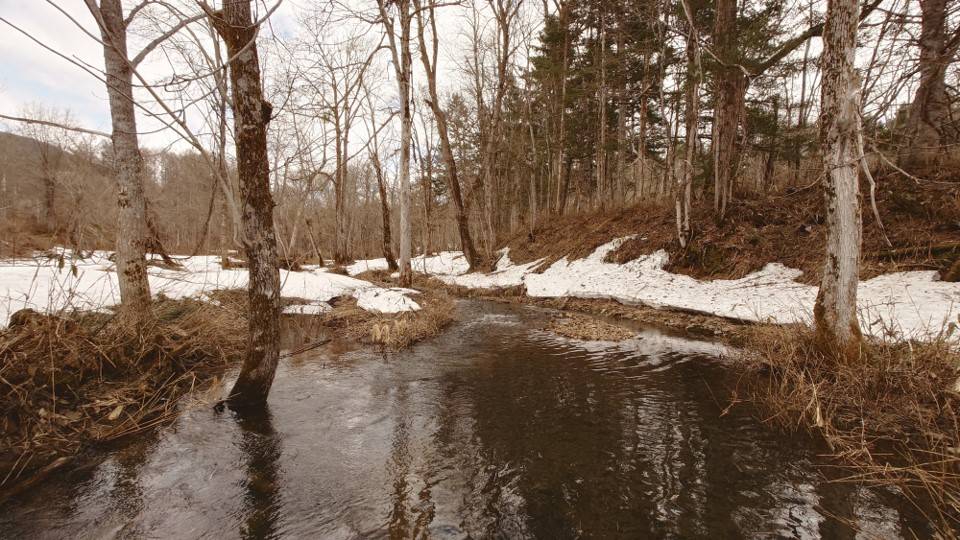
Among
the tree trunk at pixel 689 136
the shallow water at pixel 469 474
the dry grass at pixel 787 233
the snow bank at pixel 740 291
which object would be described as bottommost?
the shallow water at pixel 469 474

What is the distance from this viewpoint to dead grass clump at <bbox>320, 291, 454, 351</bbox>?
26.6ft

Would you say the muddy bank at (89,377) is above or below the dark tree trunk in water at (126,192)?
below

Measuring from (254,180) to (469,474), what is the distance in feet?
12.3

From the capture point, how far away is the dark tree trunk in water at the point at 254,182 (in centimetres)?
384

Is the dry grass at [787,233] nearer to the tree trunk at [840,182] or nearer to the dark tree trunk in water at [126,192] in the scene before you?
the tree trunk at [840,182]

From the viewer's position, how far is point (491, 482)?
3.50 meters

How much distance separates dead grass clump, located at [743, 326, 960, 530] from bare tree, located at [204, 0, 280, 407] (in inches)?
231

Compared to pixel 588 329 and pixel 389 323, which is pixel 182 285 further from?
pixel 588 329

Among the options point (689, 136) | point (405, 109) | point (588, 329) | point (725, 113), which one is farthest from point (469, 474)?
point (725, 113)

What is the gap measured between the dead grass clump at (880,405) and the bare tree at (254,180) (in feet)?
19.3

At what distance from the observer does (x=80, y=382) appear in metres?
4.25

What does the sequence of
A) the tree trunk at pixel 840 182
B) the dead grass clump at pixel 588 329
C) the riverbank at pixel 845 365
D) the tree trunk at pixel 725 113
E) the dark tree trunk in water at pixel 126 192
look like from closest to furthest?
the riverbank at pixel 845 365, the tree trunk at pixel 840 182, the dark tree trunk in water at pixel 126 192, the dead grass clump at pixel 588 329, the tree trunk at pixel 725 113

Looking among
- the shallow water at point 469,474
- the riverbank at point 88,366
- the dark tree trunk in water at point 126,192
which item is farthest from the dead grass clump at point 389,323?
the dark tree trunk in water at point 126,192

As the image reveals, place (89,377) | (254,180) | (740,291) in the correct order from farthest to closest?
(740,291), (89,377), (254,180)
